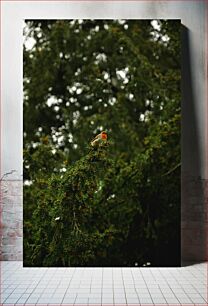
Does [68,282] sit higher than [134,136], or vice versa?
[134,136]

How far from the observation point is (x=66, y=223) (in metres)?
4.37

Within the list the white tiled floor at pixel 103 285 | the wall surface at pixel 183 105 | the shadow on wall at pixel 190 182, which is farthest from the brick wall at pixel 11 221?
the shadow on wall at pixel 190 182

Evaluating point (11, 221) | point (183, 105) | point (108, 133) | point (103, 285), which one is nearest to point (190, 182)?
point (183, 105)

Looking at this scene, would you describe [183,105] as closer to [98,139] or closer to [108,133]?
[108,133]

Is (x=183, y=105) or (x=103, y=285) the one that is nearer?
(x=103, y=285)

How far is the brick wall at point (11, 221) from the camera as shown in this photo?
4578mm

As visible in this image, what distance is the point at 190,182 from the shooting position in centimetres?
462

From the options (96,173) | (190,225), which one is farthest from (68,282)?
(190,225)

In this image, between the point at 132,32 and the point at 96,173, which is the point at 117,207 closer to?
the point at 96,173

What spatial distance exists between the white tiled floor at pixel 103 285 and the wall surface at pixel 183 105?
0.36 metres

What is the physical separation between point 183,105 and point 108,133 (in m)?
0.72

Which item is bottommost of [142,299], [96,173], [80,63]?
[142,299]

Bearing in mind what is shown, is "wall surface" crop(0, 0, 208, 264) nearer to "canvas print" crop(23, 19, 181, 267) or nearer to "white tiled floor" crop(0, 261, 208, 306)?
"canvas print" crop(23, 19, 181, 267)

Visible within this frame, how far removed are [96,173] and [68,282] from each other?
38.1 inches
